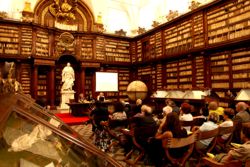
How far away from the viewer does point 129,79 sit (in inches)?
583

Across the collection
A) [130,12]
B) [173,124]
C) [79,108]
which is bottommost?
[79,108]

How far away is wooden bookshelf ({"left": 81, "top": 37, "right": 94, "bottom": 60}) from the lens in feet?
43.2

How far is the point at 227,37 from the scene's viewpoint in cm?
812

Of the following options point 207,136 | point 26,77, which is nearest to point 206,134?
point 207,136

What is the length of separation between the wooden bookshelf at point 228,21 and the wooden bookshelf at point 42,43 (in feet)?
27.7

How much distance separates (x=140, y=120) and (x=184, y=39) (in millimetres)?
7658

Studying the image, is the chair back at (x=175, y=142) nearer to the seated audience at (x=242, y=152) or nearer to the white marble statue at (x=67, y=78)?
the seated audience at (x=242, y=152)

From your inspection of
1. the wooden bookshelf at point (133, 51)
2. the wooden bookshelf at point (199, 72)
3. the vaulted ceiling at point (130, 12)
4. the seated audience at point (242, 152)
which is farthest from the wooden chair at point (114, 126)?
the wooden bookshelf at point (133, 51)

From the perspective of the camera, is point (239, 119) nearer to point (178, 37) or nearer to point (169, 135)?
point (169, 135)

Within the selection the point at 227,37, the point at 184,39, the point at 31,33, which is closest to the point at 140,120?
the point at 227,37

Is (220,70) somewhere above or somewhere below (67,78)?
above

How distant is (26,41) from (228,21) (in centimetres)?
959

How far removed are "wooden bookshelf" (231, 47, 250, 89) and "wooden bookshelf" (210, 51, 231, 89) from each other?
253mm

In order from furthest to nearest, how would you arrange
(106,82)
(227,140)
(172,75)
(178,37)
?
(106,82) < (172,75) < (178,37) < (227,140)
